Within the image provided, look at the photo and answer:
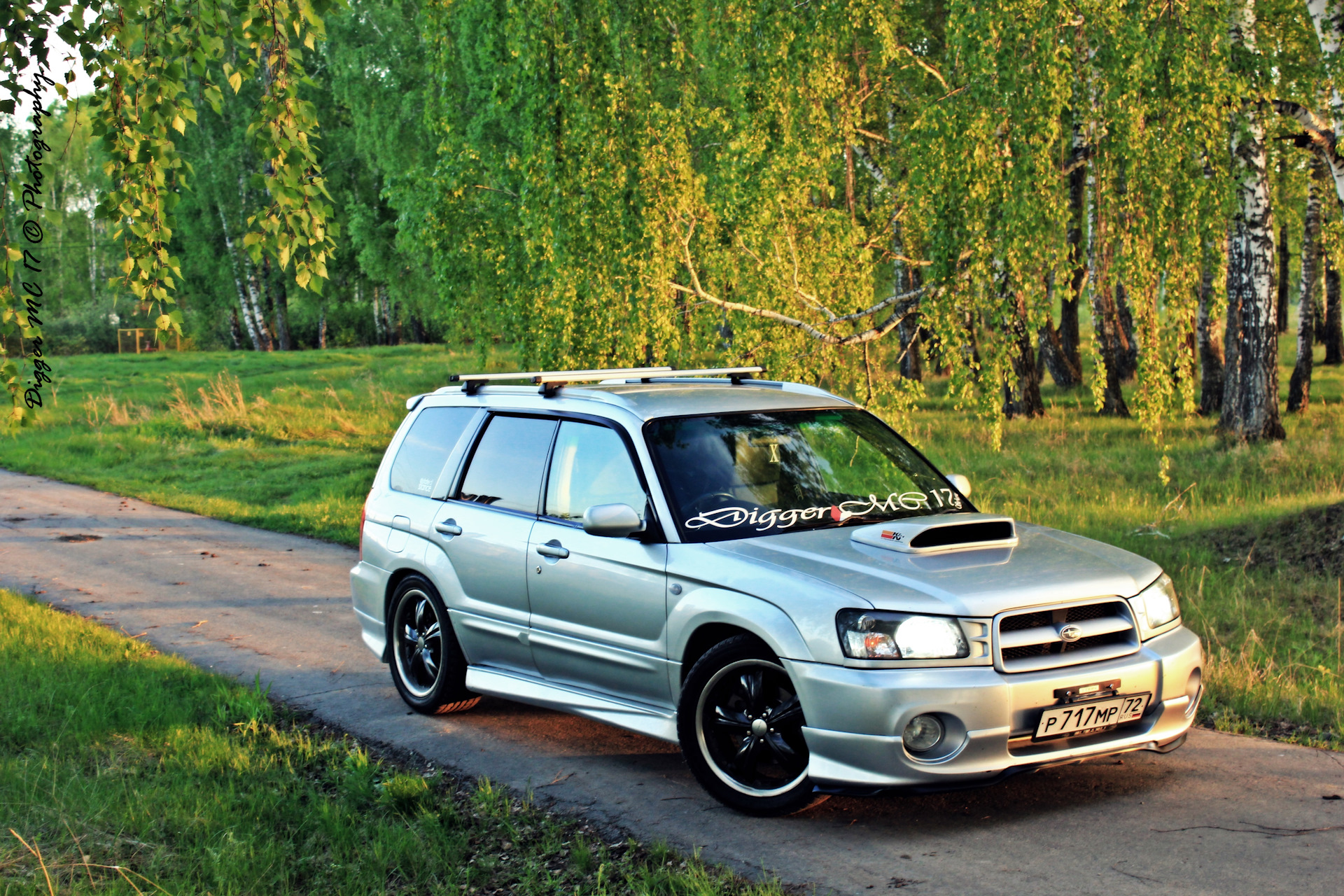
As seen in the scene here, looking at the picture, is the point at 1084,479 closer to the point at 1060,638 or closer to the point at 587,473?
the point at 587,473

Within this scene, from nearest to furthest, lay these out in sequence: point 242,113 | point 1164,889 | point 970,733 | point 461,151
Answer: point 1164,889
point 970,733
point 461,151
point 242,113

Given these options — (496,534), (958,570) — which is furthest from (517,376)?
(958,570)

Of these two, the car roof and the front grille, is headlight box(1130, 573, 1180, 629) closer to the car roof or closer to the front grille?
the front grille

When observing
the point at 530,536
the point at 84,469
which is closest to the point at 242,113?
the point at 84,469

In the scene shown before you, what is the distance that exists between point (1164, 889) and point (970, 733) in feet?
2.74

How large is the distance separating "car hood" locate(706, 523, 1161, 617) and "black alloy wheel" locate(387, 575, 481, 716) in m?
2.16

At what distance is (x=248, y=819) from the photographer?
17.0 ft

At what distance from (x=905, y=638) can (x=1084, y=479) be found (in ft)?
36.3

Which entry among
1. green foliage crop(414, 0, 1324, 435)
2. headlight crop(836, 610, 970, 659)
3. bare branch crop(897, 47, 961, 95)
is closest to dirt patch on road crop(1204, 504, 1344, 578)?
green foliage crop(414, 0, 1324, 435)

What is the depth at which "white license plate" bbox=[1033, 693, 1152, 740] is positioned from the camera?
4754 millimetres

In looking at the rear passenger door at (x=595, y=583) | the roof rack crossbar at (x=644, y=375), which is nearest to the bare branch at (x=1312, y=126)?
the roof rack crossbar at (x=644, y=375)

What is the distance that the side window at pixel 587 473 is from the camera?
19.6 feet

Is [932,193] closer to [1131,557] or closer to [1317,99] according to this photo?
[1131,557]

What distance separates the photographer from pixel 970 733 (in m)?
4.65
